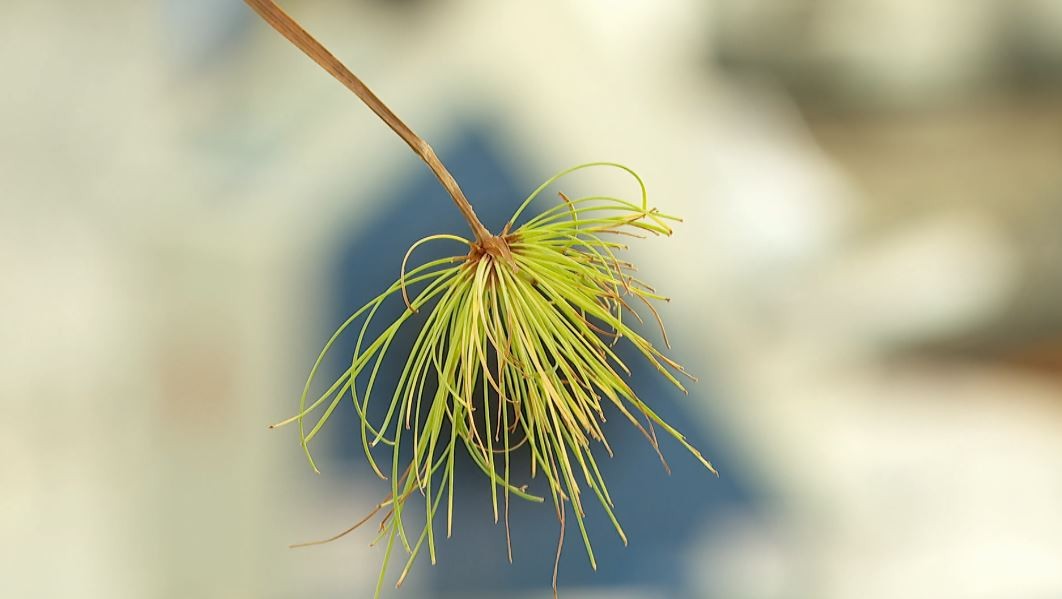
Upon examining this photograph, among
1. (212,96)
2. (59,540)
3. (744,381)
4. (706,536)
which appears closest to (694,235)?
(744,381)

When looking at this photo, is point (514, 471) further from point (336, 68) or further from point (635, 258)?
point (336, 68)

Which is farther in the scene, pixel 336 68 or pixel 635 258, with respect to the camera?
pixel 635 258

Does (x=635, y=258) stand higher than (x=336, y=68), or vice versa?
(x=635, y=258)

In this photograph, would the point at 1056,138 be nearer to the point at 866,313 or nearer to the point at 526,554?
the point at 866,313

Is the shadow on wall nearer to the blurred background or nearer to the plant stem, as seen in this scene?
the blurred background

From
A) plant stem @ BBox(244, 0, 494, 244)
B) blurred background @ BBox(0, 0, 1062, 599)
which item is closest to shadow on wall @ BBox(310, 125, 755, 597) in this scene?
blurred background @ BBox(0, 0, 1062, 599)

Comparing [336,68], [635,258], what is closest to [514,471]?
[635,258]

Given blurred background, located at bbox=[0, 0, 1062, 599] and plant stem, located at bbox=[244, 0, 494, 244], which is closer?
plant stem, located at bbox=[244, 0, 494, 244]

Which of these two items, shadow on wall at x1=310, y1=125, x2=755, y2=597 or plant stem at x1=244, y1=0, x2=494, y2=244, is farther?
shadow on wall at x1=310, y1=125, x2=755, y2=597

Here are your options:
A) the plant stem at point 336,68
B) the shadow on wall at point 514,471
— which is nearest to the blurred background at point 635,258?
the shadow on wall at point 514,471
